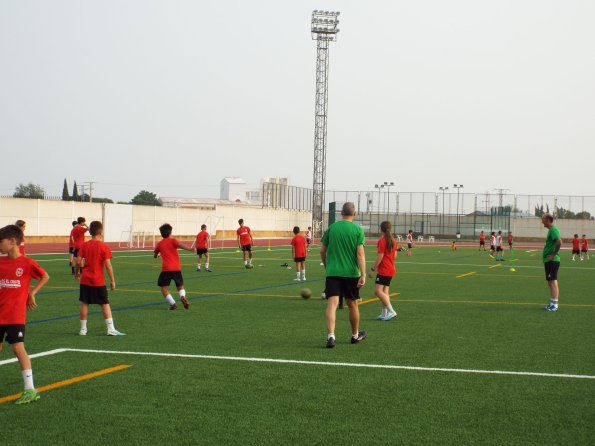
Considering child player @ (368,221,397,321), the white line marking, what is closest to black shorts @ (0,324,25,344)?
the white line marking

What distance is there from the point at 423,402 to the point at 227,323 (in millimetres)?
6458

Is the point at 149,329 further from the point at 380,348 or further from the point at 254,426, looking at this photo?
the point at 254,426

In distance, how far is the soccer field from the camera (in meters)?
6.52

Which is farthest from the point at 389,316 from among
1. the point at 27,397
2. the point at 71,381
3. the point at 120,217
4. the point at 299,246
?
the point at 120,217

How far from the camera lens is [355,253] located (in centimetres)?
1102

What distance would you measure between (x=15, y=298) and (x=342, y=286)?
191 inches

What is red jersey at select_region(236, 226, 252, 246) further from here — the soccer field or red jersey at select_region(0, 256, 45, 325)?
red jersey at select_region(0, 256, 45, 325)

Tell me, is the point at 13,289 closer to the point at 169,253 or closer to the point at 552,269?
the point at 169,253

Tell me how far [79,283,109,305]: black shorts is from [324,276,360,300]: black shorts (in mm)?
3564

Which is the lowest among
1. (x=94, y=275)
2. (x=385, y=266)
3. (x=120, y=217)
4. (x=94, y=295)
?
(x=94, y=295)

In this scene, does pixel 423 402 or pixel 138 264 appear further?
pixel 138 264

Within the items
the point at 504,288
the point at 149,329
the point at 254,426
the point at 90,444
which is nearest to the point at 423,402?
the point at 254,426

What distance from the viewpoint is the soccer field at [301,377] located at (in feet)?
21.4

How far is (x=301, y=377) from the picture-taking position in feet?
28.6
